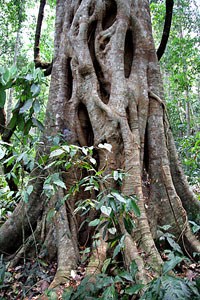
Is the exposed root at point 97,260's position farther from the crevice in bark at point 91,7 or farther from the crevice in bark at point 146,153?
the crevice in bark at point 91,7

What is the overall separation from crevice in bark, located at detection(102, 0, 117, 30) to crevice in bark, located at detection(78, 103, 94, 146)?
3.55 ft

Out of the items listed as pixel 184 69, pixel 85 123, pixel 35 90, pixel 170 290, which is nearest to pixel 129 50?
pixel 85 123

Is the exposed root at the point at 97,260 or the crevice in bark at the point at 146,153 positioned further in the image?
the crevice in bark at the point at 146,153

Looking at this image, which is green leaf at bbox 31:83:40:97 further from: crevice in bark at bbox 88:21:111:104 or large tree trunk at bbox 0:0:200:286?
crevice in bark at bbox 88:21:111:104

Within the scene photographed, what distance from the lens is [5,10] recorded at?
20.6 ft

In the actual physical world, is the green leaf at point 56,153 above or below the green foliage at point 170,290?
above

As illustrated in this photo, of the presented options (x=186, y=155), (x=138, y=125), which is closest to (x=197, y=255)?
(x=138, y=125)

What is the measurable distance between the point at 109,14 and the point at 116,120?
1618 millimetres

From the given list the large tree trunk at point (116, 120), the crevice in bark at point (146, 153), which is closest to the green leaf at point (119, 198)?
the large tree trunk at point (116, 120)

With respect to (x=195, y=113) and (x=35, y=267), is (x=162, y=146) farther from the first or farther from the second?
(x=195, y=113)

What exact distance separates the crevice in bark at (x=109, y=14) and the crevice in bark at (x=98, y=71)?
0.15 metres

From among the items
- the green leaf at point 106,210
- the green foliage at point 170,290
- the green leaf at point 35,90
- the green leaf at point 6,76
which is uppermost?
the green leaf at point 6,76

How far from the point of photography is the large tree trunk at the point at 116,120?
236cm

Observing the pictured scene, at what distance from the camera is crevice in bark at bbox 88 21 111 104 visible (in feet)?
9.68
